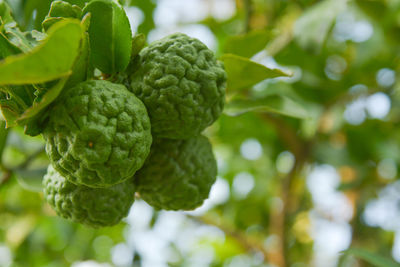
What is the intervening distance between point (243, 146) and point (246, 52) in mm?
1415

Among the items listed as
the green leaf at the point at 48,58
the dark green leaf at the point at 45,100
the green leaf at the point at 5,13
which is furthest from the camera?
the green leaf at the point at 5,13

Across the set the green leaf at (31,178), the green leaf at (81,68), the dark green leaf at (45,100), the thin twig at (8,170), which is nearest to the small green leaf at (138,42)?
the green leaf at (81,68)

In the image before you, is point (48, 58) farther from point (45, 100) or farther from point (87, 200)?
point (87, 200)

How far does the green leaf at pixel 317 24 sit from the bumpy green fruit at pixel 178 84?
0.64 m

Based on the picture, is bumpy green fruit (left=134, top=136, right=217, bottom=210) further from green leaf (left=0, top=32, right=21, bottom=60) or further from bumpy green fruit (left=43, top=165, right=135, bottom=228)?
green leaf (left=0, top=32, right=21, bottom=60)

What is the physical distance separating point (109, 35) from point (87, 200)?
0.37 meters

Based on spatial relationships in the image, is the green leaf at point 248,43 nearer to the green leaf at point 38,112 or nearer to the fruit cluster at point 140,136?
the fruit cluster at point 140,136

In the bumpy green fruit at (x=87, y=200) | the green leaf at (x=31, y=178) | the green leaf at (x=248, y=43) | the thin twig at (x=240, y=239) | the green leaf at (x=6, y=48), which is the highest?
the green leaf at (x=6, y=48)

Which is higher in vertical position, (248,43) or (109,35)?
(109,35)

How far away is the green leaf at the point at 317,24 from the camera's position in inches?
56.7

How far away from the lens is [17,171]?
54.7 inches

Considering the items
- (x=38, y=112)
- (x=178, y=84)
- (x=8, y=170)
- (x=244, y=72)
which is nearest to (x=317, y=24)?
(x=244, y=72)

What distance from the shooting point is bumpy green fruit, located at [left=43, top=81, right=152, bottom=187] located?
0.78 metres

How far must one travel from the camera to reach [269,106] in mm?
1113
